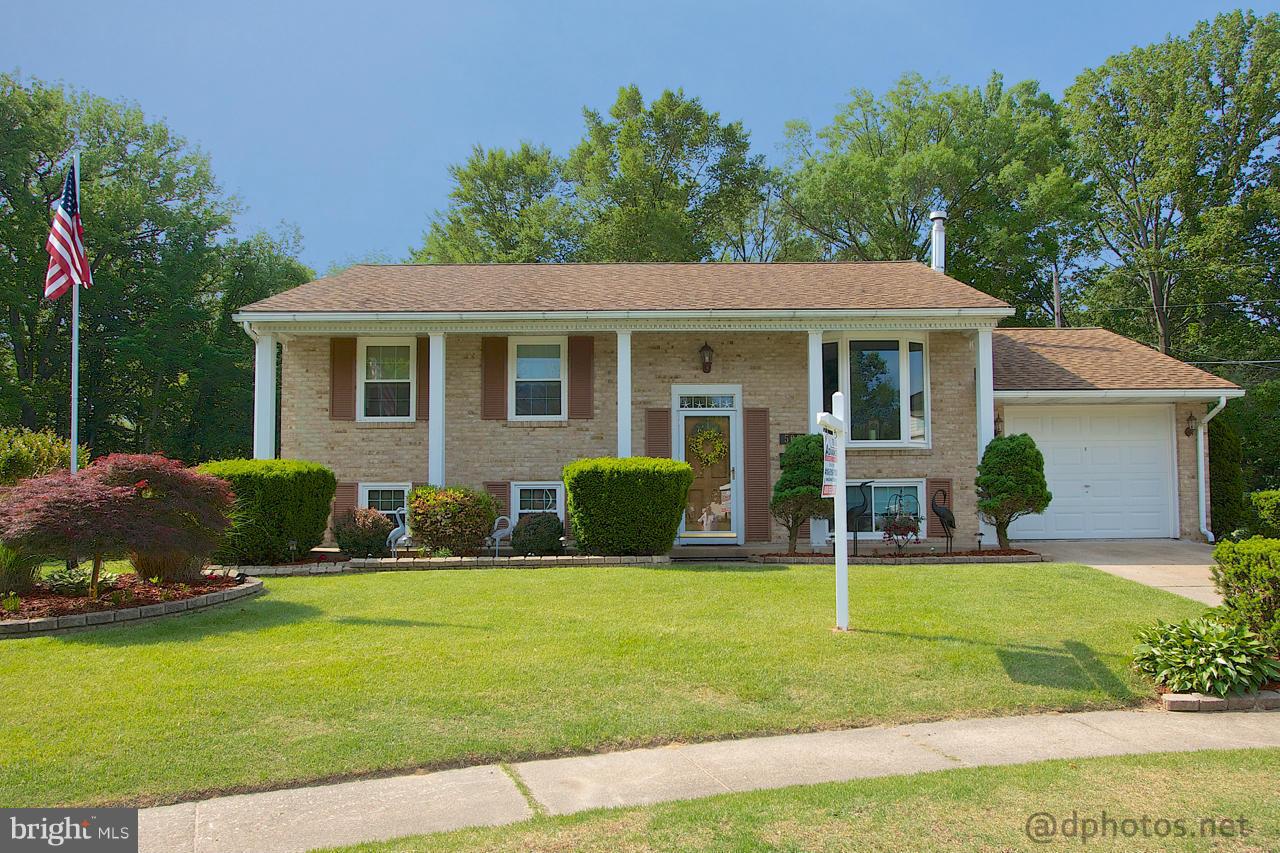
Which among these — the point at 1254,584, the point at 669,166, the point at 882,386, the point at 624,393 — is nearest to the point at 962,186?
the point at 669,166

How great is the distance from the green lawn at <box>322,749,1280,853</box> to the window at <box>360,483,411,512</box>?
35.8 feet

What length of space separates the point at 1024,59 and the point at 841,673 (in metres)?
30.1

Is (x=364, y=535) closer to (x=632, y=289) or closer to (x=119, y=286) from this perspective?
(x=632, y=289)

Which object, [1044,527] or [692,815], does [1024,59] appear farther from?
[692,815]

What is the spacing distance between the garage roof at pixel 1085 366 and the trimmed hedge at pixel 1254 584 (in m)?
7.63

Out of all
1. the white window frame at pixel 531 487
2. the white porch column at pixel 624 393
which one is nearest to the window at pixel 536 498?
the white window frame at pixel 531 487

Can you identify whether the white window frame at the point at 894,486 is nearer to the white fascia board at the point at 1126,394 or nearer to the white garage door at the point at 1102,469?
the white garage door at the point at 1102,469

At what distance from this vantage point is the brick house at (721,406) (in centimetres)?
1387

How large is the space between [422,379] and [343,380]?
1299 millimetres

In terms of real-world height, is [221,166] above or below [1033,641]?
above

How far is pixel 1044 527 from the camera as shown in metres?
14.5

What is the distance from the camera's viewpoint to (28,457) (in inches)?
483

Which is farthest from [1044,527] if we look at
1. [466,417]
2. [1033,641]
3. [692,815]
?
[692,815]

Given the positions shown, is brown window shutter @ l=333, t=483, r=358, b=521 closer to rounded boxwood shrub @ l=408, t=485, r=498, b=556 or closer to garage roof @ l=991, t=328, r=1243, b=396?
rounded boxwood shrub @ l=408, t=485, r=498, b=556
